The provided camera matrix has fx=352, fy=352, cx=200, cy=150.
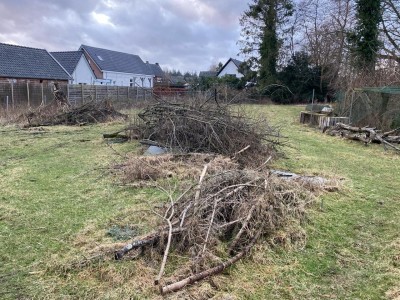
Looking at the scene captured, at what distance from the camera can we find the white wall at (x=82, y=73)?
33844 millimetres

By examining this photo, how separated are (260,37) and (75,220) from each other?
29399mm

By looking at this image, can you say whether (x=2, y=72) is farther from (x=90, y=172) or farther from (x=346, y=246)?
(x=346, y=246)

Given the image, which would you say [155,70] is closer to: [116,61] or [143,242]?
[116,61]

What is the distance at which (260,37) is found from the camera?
101 feet

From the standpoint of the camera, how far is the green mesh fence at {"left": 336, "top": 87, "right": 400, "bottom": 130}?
1120 centimetres

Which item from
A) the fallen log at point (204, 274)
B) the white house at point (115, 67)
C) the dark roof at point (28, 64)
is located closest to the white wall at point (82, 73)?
the white house at point (115, 67)

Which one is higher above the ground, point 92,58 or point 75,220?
point 92,58

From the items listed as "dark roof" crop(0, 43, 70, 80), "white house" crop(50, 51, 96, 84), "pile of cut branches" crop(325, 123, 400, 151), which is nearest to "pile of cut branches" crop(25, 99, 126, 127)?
"pile of cut branches" crop(325, 123, 400, 151)

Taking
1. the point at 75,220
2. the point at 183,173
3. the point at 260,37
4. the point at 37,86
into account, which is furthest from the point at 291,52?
the point at 75,220

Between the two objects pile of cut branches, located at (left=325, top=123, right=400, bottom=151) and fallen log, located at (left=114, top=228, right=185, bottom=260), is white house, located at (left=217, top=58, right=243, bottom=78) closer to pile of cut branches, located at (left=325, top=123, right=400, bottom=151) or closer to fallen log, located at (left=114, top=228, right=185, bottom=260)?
pile of cut branches, located at (left=325, top=123, right=400, bottom=151)

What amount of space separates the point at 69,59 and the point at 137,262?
34458 mm

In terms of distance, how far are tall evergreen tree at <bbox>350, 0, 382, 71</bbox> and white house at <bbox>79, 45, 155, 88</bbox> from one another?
77.4 ft

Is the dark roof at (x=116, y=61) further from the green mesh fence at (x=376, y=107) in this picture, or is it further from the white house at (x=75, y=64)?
the green mesh fence at (x=376, y=107)

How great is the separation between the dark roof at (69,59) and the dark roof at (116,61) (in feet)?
18.1
